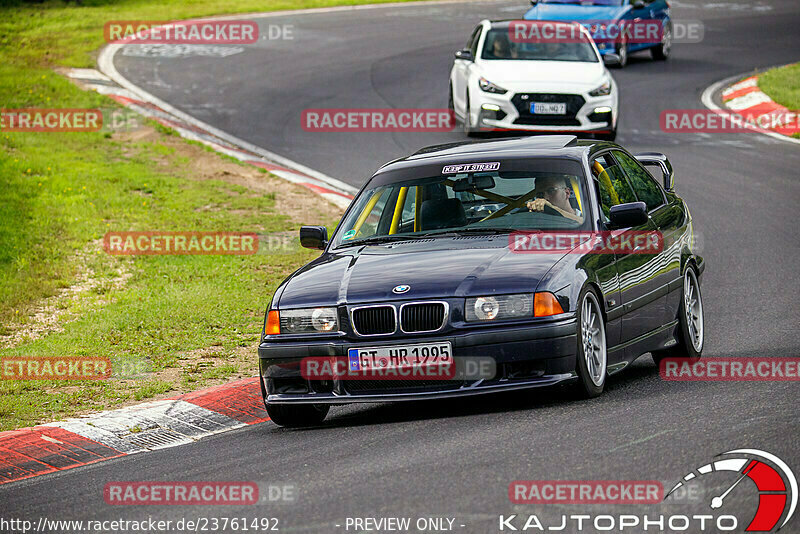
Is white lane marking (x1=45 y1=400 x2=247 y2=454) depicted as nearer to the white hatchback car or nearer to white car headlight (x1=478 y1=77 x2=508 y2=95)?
the white hatchback car

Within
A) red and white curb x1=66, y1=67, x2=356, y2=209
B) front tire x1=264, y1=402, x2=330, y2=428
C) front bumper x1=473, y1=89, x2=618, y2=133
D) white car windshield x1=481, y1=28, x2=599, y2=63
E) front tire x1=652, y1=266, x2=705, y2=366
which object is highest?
front tire x1=264, y1=402, x2=330, y2=428

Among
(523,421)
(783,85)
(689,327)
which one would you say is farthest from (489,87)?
(523,421)

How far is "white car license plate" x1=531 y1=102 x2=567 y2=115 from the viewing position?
1770 centimetres

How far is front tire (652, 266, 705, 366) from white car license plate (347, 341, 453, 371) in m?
2.29

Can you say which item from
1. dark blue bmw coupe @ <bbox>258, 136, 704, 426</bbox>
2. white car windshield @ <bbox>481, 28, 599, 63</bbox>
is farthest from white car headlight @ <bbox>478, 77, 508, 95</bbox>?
dark blue bmw coupe @ <bbox>258, 136, 704, 426</bbox>

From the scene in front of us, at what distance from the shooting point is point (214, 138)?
63.7ft

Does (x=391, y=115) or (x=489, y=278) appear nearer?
(x=489, y=278)

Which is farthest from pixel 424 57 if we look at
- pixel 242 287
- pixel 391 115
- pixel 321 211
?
pixel 242 287

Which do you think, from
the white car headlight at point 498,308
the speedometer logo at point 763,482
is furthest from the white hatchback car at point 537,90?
the speedometer logo at point 763,482

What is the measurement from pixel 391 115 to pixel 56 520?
15.4 m

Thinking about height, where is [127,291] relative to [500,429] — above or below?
below

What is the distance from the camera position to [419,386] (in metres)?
7.04

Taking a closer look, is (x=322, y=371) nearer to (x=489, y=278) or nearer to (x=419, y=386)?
(x=419, y=386)

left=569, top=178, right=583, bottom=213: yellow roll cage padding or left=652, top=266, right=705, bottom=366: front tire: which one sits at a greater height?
left=569, top=178, right=583, bottom=213: yellow roll cage padding
